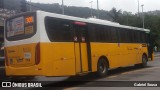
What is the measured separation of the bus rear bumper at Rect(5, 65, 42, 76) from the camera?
12.6 m

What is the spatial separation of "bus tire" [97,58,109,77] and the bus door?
1398 millimetres

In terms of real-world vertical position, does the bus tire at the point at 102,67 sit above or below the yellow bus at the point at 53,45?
below

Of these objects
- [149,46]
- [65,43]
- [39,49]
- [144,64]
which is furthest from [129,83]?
[149,46]

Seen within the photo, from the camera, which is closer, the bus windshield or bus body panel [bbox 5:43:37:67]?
bus body panel [bbox 5:43:37:67]

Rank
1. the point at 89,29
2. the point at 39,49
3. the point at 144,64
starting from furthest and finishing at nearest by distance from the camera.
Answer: the point at 144,64, the point at 89,29, the point at 39,49

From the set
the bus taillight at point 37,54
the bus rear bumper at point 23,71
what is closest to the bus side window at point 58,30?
the bus taillight at point 37,54

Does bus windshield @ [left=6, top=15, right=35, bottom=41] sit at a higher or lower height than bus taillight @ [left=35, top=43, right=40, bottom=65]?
higher

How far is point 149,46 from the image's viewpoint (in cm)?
2503

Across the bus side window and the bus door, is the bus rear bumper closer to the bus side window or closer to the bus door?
the bus side window

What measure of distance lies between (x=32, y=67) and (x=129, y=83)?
3.95 m

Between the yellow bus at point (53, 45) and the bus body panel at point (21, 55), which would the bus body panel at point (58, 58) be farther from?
the bus body panel at point (21, 55)

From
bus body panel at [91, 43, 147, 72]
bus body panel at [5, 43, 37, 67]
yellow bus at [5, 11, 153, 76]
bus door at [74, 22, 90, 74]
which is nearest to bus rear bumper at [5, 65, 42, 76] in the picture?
yellow bus at [5, 11, 153, 76]

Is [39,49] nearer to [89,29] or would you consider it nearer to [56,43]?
[56,43]

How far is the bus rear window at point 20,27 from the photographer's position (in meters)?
13.0
